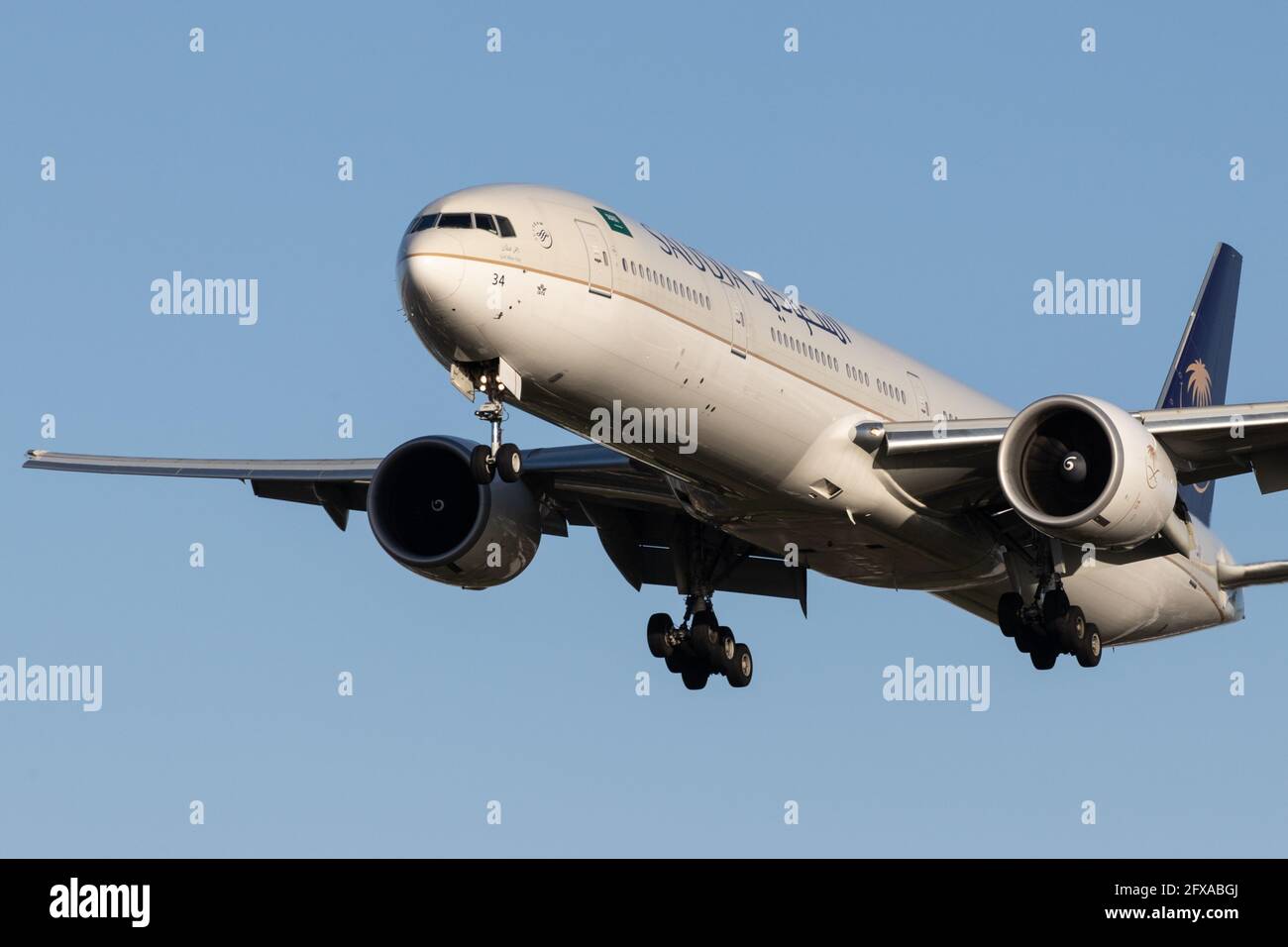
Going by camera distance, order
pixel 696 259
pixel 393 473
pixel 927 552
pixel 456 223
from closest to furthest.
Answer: pixel 456 223
pixel 696 259
pixel 927 552
pixel 393 473

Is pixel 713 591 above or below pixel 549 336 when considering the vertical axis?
below

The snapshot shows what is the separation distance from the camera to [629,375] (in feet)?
97.6

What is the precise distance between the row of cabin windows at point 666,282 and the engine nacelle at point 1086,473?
5.18 meters

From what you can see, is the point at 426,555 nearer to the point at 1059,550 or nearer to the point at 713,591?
the point at 713,591

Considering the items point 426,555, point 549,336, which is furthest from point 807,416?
point 426,555

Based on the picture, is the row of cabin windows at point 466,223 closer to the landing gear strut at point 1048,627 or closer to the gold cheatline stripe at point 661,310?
the gold cheatline stripe at point 661,310

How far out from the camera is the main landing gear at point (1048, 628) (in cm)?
3594

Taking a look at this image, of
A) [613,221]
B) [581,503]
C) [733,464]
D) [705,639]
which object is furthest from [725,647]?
[613,221]

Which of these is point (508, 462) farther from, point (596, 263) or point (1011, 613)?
point (1011, 613)

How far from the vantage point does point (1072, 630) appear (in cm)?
3584

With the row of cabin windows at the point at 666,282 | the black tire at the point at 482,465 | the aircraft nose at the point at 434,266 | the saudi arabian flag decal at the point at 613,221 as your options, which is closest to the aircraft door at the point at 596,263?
the row of cabin windows at the point at 666,282

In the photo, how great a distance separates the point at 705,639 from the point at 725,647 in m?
0.39

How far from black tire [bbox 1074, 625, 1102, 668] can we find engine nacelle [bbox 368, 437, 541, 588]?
30.9 ft

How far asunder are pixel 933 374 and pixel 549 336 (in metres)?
10.6
